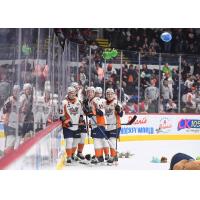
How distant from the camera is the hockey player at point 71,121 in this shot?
15.7ft

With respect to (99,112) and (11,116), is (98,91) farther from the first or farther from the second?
(11,116)

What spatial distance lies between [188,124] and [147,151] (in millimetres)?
712

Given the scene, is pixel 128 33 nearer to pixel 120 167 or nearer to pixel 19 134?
pixel 120 167

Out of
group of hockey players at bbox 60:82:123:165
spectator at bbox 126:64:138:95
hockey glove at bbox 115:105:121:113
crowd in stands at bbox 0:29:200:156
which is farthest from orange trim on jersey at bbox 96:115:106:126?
spectator at bbox 126:64:138:95

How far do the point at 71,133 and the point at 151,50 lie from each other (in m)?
1.45

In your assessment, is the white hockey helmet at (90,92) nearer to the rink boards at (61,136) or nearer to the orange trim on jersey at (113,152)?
the rink boards at (61,136)

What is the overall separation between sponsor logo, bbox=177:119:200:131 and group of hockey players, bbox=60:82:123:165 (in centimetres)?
88

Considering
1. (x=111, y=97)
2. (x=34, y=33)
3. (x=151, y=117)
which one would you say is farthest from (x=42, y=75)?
(x=151, y=117)

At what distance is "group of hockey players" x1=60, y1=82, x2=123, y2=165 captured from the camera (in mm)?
4793

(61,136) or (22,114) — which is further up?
(22,114)

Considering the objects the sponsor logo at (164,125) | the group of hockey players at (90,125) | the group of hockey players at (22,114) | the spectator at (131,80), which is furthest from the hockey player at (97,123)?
the sponsor logo at (164,125)

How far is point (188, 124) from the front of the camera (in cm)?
559

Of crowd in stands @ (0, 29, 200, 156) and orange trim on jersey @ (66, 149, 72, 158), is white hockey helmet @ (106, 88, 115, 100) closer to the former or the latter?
crowd in stands @ (0, 29, 200, 156)

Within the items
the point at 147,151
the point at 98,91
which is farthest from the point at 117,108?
the point at 147,151
